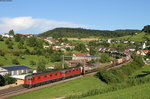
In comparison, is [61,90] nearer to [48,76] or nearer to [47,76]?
[47,76]

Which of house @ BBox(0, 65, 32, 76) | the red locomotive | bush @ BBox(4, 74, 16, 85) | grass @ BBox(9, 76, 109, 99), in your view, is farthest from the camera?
house @ BBox(0, 65, 32, 76)

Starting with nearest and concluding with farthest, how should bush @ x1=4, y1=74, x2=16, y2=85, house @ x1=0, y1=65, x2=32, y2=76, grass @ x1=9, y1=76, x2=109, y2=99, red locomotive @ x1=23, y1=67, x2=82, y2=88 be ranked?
grass @ x1=9, y1=76, x2=109, y2=99 → red locomotive @ x1=23, y1=67, x2=82, y2=88 → bush @ x1=4, y1=74, x2=16, y2=85 → house @ x1=0, y1=65, x2=32, y2=76

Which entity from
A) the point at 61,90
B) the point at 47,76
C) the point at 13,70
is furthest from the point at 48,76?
the point at 13,70

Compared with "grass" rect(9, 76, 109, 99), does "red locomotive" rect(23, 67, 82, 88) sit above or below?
above

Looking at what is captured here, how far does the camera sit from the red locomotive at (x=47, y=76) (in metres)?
39.0

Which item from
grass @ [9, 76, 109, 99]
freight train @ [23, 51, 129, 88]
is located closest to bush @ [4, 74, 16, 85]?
freight train @ [23, 51, 129, 88]

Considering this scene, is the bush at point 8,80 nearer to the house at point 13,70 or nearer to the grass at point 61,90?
the house at point 13,70

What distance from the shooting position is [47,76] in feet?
143

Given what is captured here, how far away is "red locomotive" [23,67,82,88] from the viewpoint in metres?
39.0

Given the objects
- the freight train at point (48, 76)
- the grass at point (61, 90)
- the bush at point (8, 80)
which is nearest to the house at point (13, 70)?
the bush at point (8, 80)

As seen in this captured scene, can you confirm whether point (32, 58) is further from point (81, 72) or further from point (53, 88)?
point (53, 88)

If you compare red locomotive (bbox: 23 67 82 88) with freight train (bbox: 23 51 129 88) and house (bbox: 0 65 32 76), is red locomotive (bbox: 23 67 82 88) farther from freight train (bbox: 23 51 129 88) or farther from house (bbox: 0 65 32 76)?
house (bbox: 0 65 32 76)

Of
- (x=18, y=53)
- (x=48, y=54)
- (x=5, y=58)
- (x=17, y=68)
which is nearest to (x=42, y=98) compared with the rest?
(x=17, y=68)

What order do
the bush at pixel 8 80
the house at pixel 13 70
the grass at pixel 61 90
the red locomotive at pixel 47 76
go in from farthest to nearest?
the house at pixel 13 70 → the bush at pixel 8 80 → the red locomotive at pixel 47 76 → the grass at pixel 61 90
